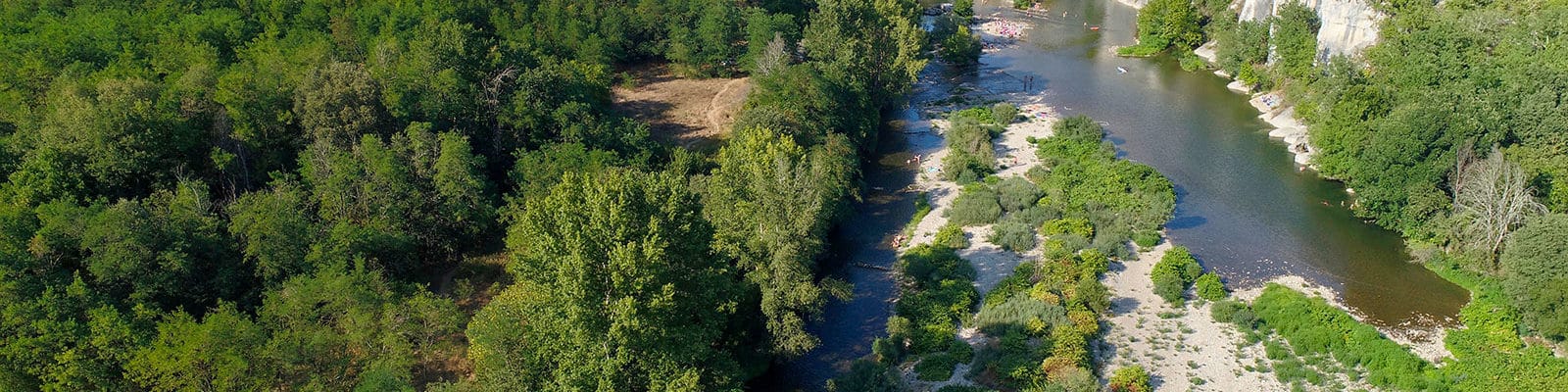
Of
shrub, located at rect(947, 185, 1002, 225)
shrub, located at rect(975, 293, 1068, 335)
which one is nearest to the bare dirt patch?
shrub, located at rect(947, 185, 1002, 225)

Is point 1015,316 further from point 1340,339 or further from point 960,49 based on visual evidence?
point 960,49

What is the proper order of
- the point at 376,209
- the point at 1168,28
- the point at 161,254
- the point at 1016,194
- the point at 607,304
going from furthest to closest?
the point at 1168,28
the point at 1016,194
the point at 376,209
the point at 161,254
the point at 607,304

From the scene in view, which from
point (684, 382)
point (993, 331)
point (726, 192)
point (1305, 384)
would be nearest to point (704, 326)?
point (684, 382)

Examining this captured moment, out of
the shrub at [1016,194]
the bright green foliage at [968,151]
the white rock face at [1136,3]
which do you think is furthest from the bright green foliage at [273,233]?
the white rock face at [1136,3]

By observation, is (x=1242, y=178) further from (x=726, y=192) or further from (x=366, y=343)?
(x=366, y=343)

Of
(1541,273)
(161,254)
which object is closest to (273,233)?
(161,254)

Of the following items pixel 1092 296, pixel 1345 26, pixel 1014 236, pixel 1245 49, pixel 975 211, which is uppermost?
pixel 1345 26

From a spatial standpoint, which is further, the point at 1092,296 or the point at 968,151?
the point at 968,151
